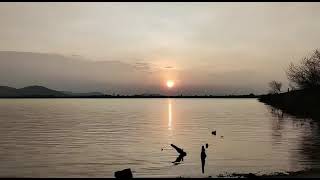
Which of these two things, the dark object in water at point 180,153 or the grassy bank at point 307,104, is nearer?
the dark object in water at point 180,153

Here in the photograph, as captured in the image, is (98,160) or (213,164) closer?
(213,164)

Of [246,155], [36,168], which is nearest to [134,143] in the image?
[246,155]

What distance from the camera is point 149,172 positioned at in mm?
34406

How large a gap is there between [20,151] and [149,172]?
2339 centimetres

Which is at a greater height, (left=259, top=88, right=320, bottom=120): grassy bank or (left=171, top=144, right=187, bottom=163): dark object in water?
(left=259, top=88, right=320, bottom=120): grassy bank

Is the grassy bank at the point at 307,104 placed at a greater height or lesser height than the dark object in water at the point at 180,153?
greater

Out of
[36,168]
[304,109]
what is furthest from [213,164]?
[304,109]

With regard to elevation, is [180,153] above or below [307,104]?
below

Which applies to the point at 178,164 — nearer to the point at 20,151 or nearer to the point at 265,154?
the point at 265,154

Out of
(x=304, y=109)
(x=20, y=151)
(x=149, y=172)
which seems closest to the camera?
(x=149, y=172)

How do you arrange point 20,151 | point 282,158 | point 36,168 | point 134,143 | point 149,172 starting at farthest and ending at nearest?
point 134,143 < point 20,151 < point 282,158 < point 36,168 < point 149,172

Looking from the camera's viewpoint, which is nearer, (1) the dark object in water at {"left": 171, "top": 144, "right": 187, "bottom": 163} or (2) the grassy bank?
(1) the dark object in water at {"left": 171, "top": 144, "right": 187, "bottom": 163}

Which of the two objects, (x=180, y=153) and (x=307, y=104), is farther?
(x=307, y=104)

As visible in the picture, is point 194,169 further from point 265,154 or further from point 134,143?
point 134,143
